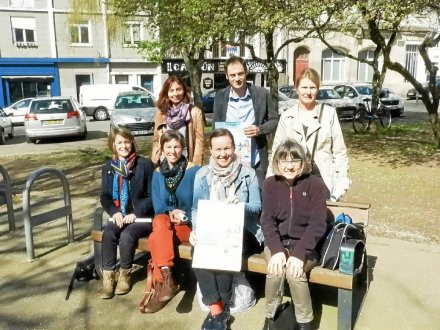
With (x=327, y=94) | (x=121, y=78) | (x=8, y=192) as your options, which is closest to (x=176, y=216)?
(x=8, y=192)

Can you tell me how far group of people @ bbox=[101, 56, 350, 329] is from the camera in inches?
126

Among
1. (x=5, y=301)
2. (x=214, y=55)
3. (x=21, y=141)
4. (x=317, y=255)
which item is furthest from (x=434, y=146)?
(x=214, y=55)

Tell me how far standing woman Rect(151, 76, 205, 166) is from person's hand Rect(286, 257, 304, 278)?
5.12ft

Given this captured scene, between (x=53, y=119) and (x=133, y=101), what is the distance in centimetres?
299

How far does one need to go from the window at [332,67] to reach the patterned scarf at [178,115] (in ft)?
113

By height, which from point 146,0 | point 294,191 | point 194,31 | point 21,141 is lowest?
point 21,141

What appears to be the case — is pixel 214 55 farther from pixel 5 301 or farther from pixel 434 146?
pixel 5 301

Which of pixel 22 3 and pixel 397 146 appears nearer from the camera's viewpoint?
pixel 397 146

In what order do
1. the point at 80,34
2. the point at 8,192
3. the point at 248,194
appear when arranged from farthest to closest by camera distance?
the point at 80,34 → the point at 8,192 → the point at 248,194

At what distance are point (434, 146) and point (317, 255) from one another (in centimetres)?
888

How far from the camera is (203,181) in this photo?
3.55 metres

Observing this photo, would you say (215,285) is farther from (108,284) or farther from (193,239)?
(108,284)

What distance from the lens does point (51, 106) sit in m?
15.9

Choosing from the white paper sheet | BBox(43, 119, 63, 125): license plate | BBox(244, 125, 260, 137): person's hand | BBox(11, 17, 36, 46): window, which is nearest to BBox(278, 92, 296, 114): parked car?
BBox(43, 119, 63, 125): license plate
